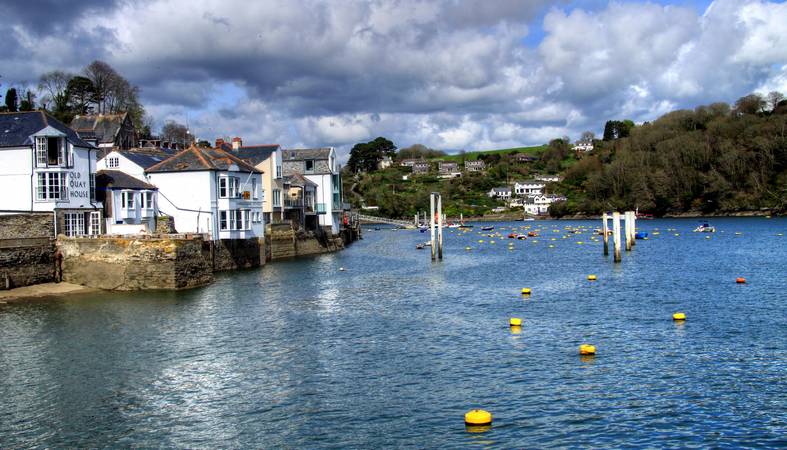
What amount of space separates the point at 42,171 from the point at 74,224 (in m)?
4.55

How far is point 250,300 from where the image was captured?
4156cm

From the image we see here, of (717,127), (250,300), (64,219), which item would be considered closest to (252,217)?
(64,219)

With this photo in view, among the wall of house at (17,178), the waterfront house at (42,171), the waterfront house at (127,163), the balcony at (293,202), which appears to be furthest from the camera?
the balcony at (293,202)

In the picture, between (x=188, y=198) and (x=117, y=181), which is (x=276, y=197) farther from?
(x=117, y=181)

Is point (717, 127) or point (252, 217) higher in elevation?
point (717, 127)

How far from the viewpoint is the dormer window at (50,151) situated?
49.0 metres

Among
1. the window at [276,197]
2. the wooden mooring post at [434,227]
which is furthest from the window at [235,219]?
the wooden mooring post at [434,227]

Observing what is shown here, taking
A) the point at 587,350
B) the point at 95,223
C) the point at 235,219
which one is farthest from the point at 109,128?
the point at 587,350

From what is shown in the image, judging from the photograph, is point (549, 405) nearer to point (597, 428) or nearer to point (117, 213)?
point (597, 428)

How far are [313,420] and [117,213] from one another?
4212cm

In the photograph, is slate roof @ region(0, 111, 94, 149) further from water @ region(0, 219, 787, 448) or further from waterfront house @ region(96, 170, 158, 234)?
water @ region(0, 219, 787, 448)

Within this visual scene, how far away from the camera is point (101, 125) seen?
93.3 meters

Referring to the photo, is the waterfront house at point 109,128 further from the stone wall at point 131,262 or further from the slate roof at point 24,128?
the stone wall at point 131,262

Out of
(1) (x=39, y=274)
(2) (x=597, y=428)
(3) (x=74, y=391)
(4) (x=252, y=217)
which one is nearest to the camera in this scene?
(2) (x=597, y=428)
